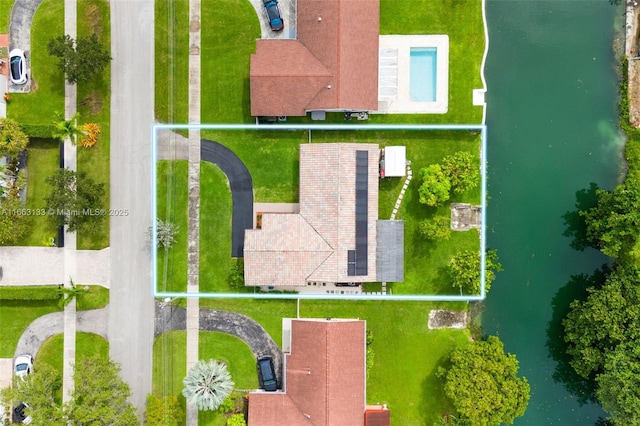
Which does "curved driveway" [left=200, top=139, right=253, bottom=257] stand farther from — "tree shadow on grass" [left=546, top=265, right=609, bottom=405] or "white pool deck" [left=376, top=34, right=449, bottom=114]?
"tree shadow on grass" [left=546, top=265, right=609, bottom=405]

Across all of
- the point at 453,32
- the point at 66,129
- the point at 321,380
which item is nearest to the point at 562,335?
the point at 321,380

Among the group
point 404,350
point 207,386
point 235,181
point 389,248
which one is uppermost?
point 235,181

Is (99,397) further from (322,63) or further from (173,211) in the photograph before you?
(322,63)

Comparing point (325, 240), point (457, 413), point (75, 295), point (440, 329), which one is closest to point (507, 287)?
point (440, 329)

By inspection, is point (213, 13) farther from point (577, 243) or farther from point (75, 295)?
point (577, 243)

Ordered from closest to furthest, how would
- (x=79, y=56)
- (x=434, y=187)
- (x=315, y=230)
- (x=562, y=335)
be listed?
(x=79, y=56)
(x=434, y=187)
(x=315, y=230)
(x=562, y=335)
